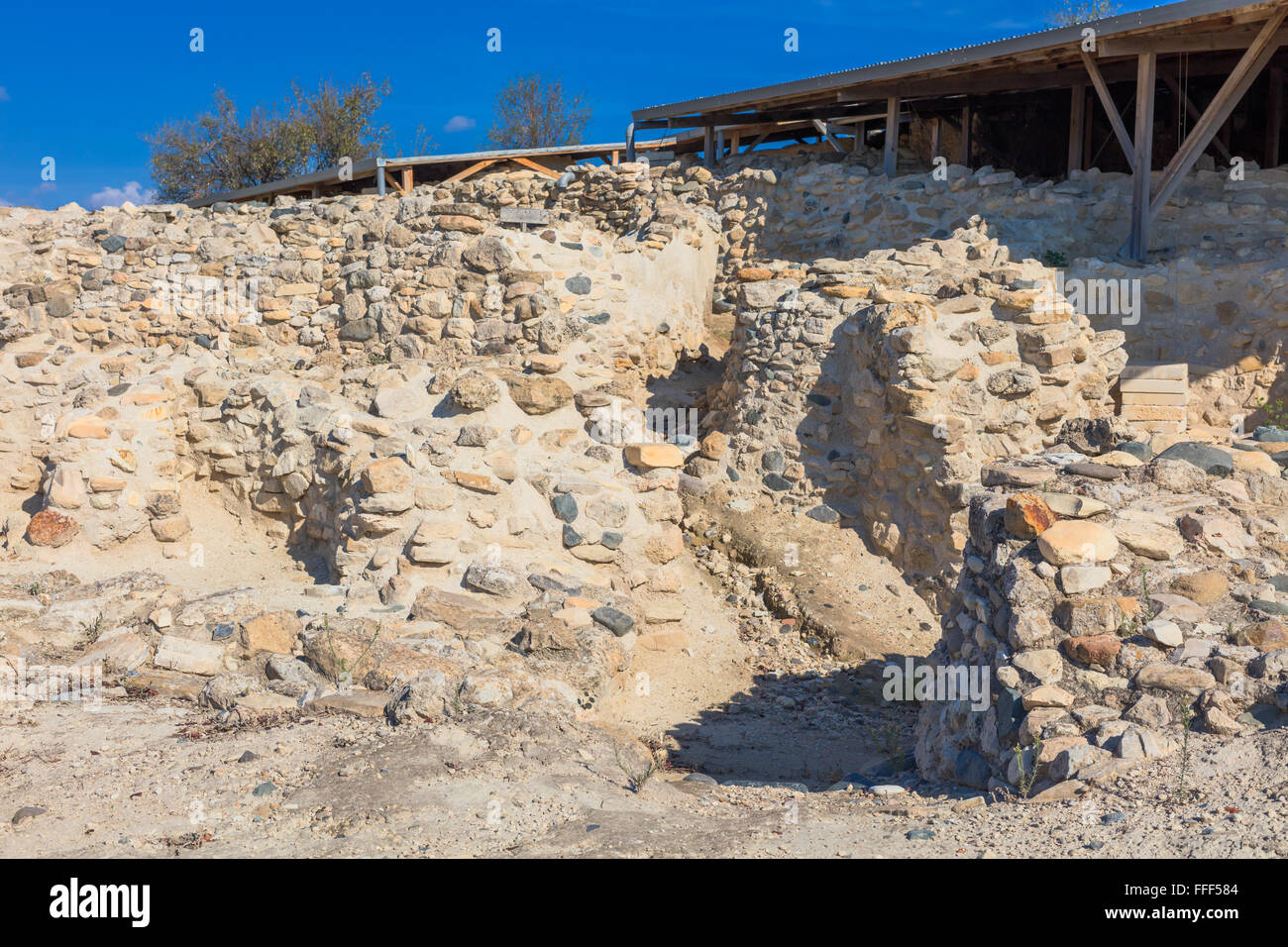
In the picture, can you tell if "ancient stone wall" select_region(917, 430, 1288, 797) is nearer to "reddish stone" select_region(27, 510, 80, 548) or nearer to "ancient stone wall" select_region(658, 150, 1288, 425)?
"ancient stone wall" select_region(658, 150, 1288, 425)

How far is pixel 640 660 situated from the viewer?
626 centimetres

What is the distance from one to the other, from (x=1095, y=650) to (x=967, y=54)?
9639 millimetres

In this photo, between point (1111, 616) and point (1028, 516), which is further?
point (1028, 516)

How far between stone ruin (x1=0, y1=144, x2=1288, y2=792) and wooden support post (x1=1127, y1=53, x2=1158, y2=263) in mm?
702

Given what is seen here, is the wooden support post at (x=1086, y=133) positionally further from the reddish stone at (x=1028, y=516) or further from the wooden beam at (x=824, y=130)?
the reddish stone at (x=1028, y=516)

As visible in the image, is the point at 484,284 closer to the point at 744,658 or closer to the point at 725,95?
the point at 744,658

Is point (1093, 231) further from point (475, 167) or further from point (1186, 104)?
point (475, 167)

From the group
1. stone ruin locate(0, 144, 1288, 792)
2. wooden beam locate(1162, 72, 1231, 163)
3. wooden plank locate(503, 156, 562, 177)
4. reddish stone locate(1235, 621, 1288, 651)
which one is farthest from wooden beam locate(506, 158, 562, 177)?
reddish stone locate(1235, 621, 1288, 651)

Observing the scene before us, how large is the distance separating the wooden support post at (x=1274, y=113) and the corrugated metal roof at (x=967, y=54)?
3.57 meters

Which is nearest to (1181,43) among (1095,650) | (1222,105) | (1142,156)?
(1222,105)

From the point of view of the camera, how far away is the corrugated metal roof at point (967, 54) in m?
9.84

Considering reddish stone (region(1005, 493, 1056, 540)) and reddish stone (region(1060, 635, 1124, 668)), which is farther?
reddish stone (region(1005, 493, 1056, 540))

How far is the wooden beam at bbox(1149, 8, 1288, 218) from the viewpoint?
9959 millimetres

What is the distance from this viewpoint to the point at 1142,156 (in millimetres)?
10727
